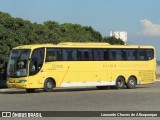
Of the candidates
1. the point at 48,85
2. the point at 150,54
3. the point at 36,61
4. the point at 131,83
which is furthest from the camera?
the point at 150,54

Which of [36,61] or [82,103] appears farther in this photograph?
[36,61]

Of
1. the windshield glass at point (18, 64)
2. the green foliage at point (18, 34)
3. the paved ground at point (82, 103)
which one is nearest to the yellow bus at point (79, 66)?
the windshield glass at point (18, 64)

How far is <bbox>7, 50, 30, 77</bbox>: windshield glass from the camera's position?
32.1m

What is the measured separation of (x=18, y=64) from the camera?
1273 inches

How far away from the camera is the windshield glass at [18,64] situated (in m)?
32.1

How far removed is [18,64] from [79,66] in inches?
168

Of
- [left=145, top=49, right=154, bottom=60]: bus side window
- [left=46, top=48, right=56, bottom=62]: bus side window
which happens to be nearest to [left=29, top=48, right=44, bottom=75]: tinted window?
[left=46, top=48, right=56, bottom=62]: bus side window

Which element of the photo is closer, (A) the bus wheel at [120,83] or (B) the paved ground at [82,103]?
(B) the paved ground at [82,103]

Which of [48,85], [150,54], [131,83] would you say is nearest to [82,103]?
[48,85]

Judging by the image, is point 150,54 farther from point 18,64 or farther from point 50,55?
point 18,64

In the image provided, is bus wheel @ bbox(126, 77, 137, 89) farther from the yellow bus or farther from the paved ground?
the paved ground

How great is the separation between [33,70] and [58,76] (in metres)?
1.99

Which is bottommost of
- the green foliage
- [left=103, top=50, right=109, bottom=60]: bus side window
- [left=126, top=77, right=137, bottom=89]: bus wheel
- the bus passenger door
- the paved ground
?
the paved ground

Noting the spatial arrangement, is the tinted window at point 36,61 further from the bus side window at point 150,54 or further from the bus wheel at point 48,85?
the bus side window at point 150,54
